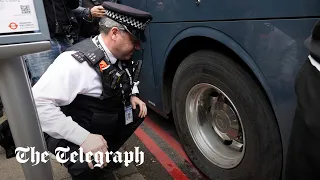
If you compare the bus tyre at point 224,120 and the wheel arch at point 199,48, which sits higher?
the wheel arch at point 199,48

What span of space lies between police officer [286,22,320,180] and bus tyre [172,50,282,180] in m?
0.51

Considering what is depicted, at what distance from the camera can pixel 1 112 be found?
308cm

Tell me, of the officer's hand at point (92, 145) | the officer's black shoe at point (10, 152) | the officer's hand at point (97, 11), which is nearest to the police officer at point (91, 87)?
the officer's hand at point (92, 145)

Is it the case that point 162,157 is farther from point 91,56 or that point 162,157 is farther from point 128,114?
point 91,56

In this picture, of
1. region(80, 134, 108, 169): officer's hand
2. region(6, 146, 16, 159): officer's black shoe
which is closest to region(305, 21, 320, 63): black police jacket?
region(80, 134, 108, 169): officer's hand

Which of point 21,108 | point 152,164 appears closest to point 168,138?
point 152,164

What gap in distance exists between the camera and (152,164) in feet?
7.05

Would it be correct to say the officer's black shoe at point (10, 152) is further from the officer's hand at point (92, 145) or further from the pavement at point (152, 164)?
the officer's hand at point (92, 145)

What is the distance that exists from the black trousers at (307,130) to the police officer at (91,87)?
3.03 feet

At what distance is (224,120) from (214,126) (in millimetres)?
168

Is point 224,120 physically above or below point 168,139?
above

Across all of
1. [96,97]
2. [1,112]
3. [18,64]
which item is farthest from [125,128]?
[1,112]

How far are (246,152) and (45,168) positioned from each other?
1.02 m

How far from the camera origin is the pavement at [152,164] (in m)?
1.99
